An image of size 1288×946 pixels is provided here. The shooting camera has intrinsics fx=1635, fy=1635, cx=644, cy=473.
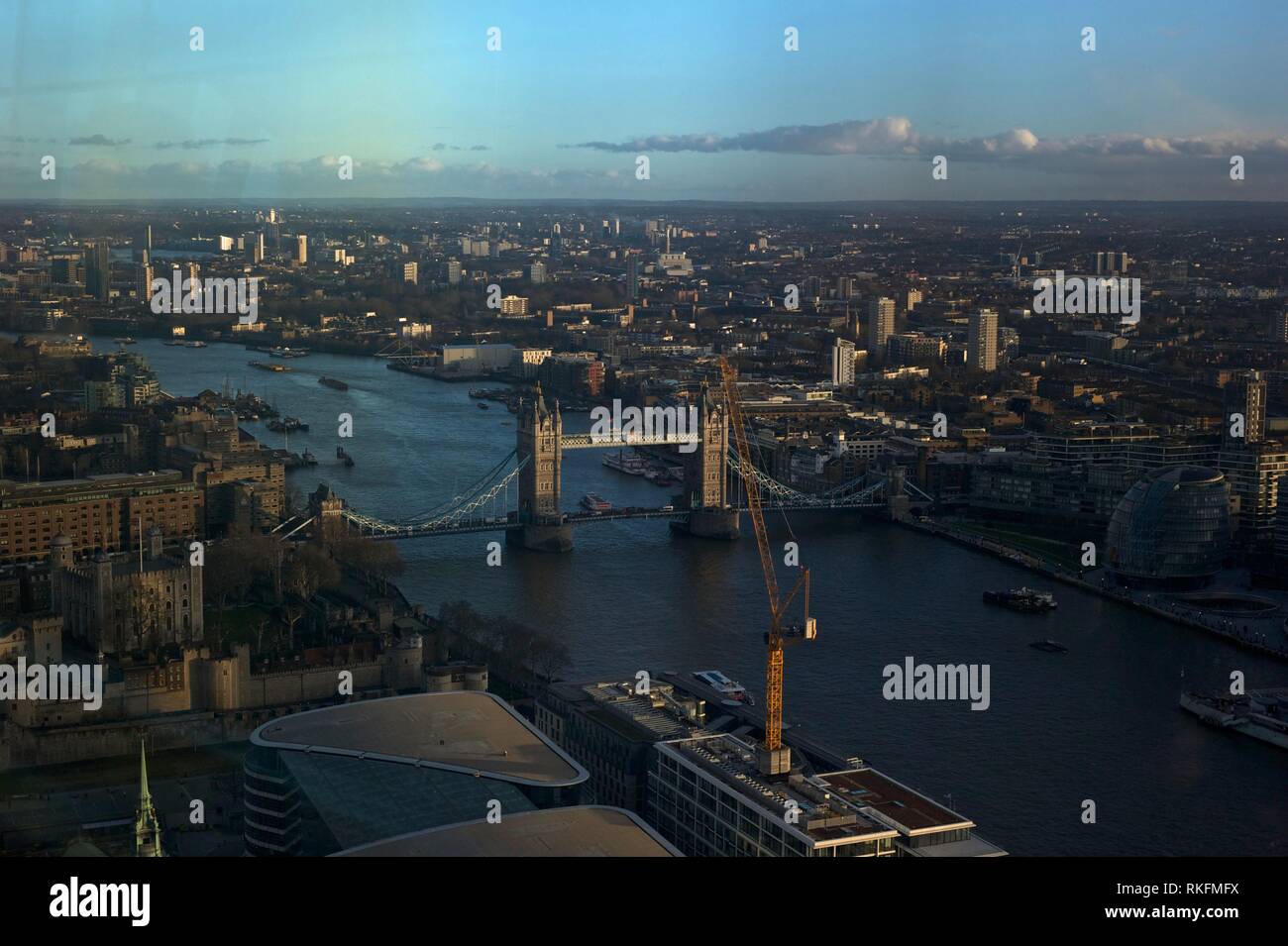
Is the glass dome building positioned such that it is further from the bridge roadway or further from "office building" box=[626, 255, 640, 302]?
"office building" box=[626, 255, 640, 302]

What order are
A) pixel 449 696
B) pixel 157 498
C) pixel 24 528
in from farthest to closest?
1. pixel 157 498
2. pixel 24 528
3. pixel 449 696

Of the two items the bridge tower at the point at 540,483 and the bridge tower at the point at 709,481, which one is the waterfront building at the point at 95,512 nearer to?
the bridge tower at the point at 540,483

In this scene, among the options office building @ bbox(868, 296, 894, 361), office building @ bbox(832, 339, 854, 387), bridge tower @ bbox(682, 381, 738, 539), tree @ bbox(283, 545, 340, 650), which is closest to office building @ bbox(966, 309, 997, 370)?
office building @ bbox(832, 339, 854, 387)

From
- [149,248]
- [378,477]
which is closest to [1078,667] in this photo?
[378,477]

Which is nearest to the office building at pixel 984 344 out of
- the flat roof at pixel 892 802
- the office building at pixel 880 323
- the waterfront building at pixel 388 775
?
the office building at pixel 880 323

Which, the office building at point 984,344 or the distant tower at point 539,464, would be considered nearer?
the distant tower at point 539,464

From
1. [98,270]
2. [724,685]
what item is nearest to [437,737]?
[724,685]

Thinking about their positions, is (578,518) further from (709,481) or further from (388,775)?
(388,775)
